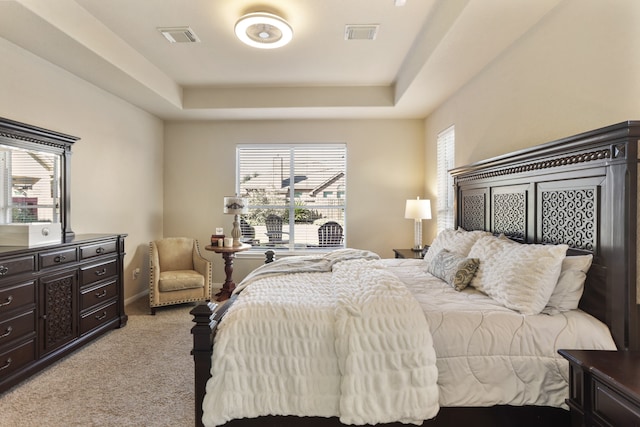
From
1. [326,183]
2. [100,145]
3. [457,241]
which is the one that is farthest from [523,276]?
[100,145]

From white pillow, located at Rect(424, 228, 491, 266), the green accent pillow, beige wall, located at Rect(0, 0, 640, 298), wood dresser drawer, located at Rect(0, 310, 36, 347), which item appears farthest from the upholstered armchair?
the green accent pillow

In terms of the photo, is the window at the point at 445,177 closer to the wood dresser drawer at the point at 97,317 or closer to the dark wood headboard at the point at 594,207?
the dark wood headboard at the point at 594,207

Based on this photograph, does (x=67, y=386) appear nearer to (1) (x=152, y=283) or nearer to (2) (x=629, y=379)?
(1) (x=152, y=283)

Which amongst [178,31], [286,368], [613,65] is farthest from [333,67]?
[286,368]

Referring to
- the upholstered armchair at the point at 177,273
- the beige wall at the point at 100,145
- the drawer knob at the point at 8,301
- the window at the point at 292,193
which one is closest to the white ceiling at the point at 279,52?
the beige wall at the point at 100,145

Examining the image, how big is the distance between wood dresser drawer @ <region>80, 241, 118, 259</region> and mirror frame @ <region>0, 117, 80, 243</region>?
0.16 m

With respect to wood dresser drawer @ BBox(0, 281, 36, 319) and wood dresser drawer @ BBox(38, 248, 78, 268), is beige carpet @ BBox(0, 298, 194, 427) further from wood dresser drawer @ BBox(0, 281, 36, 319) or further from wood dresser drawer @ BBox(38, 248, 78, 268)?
wood dresser drawer @ BBox(38, 248, 78, 268)

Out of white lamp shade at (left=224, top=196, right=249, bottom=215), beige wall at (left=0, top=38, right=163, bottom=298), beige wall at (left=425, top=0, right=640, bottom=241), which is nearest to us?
beige wall at (left=425, top=0, right=640, bottom=241)

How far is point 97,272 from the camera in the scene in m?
3.20

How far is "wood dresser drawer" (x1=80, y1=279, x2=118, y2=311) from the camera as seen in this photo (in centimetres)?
303

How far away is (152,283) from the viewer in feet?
12.7

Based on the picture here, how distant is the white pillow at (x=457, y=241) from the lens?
2.70 metres

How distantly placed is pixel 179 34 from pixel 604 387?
3847 millimetres

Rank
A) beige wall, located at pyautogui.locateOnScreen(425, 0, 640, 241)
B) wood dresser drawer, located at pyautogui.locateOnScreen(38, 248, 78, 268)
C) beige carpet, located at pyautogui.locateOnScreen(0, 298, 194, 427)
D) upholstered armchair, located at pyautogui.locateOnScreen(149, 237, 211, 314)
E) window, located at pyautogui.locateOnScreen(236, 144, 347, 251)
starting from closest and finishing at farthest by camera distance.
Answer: beige wall, located at pyautogui.locateOnScreen(425, 0, 640, 241) → beige carpet, located at pyautogui.locateOnScreen(0, 298, 194, 427) → wood dresser drawer, located at pyautogui.locateOnScreen(38, 248, 78, 268) → upholstered armchair, located at pyautogui.locateOnScreen(149, 237, 211, 314) → window, located at pyautogui.locateOnScreen(236, 144, 347, 251)
